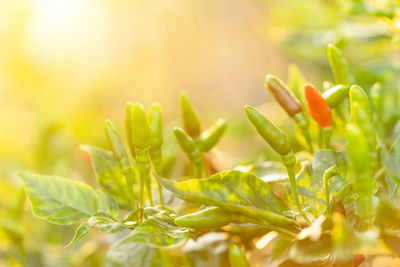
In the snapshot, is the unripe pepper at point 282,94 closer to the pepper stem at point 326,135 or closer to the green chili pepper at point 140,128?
the pepper stem at point 326,135

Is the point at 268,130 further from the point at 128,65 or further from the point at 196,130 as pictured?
the point at 128,65

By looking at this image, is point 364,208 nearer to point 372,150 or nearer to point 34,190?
point 372,150

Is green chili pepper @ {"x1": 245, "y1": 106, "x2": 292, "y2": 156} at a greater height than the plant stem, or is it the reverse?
green chili pepper @ {"x1": 245, "y1": 106, "x2": 292, "y2": 156}

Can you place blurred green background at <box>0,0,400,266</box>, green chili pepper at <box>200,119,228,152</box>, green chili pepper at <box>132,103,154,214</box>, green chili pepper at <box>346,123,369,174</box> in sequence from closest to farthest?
green chili pepper at <box>346,123,369,174</box> < green chili pepper at <box>132,103,154,214</box> < green chili pepper at <box>200,119,228,152</box> < blurred green background at <box>0,0,400,266</box>

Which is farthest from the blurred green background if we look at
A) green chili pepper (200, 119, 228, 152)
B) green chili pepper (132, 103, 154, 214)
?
green chili pepper (132, 103, 154, 214)

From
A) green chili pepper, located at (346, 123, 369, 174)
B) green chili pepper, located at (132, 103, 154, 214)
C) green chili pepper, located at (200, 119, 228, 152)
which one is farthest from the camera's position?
green chili pepper, located at (200, 119, 228, 152)

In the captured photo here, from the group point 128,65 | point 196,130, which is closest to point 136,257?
point 196,130

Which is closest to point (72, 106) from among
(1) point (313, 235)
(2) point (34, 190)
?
(2) point (34, 190)

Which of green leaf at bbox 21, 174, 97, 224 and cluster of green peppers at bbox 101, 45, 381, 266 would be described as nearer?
cluster of green peppers at bbox 101, 45, 381, 266

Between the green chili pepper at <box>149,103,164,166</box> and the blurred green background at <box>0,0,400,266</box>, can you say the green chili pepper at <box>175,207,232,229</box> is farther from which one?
the blurred green background at <box>0,0,400,266</box>
